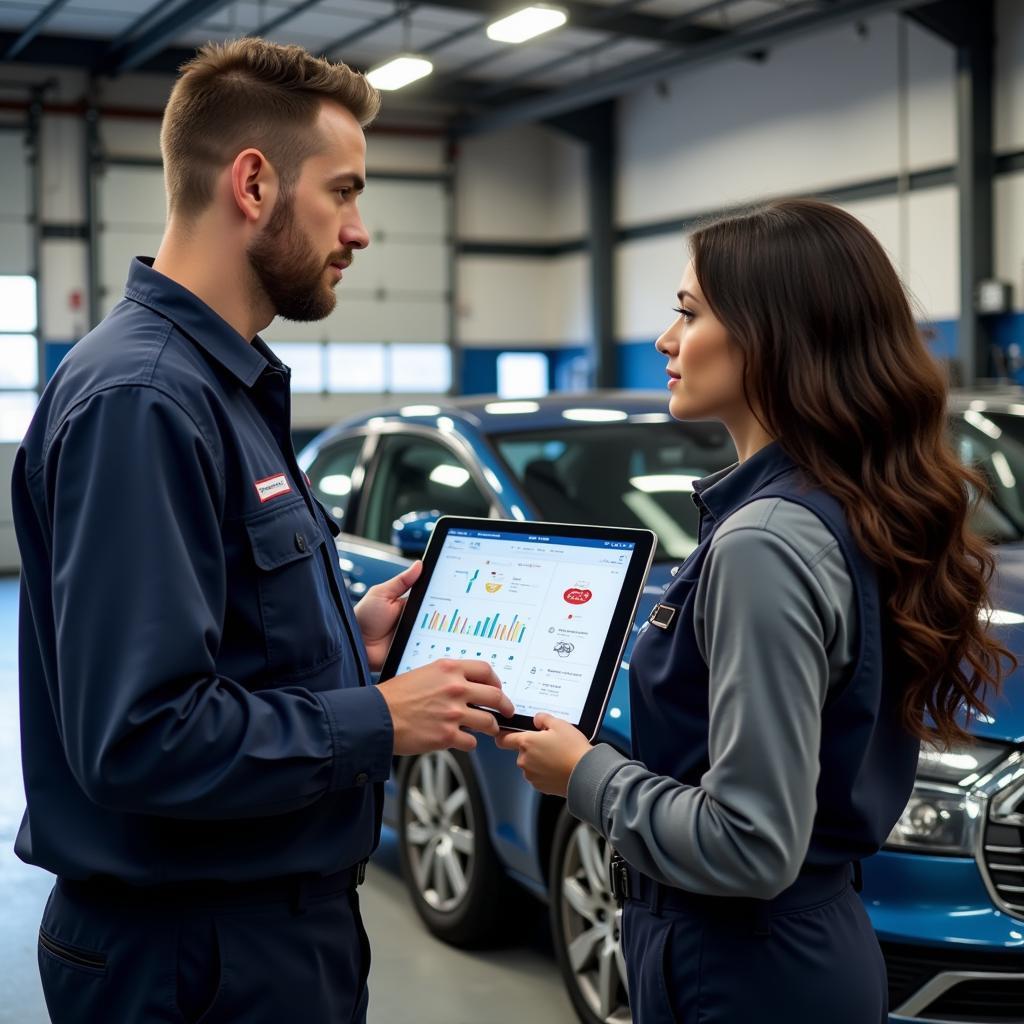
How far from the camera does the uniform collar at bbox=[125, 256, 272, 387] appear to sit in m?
1.64

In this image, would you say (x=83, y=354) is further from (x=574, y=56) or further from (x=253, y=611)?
(x=574, y=56)

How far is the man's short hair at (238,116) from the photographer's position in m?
1.67

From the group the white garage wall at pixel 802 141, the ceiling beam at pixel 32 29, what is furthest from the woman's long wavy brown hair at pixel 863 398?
the ceiling beam at pixel 32 29

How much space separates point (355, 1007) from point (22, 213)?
1514 centimetres

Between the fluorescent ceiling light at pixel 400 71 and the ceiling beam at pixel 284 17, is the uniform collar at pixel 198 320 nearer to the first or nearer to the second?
the fluorescent ceiling light at pixel 400 71

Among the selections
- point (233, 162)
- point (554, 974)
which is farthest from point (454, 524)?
point (554, 974)

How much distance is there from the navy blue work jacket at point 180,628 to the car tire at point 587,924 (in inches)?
62.4

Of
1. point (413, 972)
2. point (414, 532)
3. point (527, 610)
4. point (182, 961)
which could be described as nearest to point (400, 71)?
point (414, 532)

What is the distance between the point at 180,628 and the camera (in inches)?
55.6

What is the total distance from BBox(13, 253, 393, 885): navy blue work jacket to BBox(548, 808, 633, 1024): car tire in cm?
158

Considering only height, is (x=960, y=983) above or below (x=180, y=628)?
below

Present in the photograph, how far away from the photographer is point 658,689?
162cm

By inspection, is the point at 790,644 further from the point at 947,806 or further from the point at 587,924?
the point at 587,924

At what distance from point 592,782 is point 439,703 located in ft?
0.70
